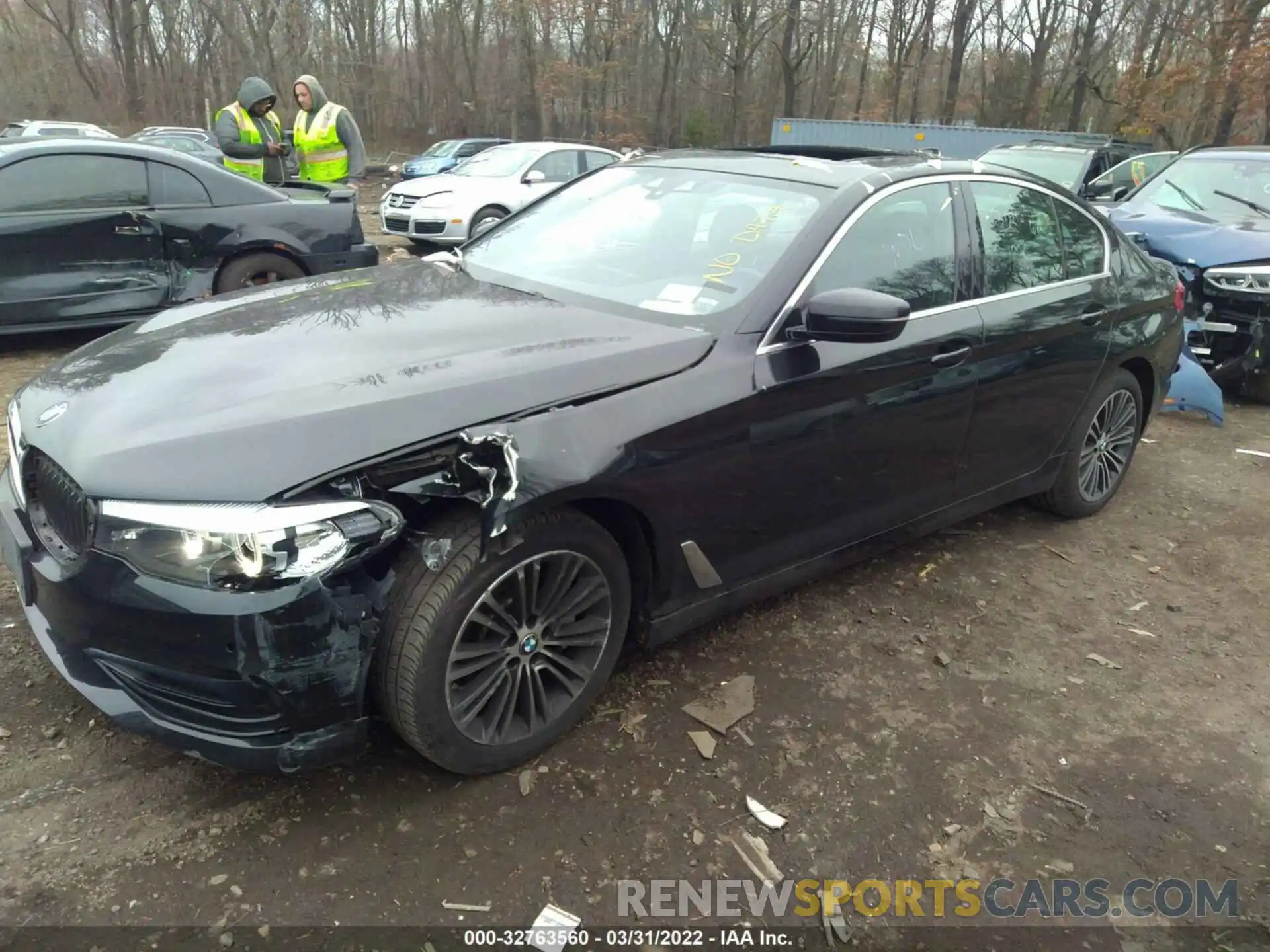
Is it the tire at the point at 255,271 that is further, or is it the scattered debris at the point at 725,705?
the tire at the point at 255,271

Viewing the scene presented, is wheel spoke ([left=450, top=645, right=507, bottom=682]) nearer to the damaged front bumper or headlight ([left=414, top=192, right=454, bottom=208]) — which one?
the damaged front bumper

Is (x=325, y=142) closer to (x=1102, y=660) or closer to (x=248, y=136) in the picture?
(x=248, y=136)

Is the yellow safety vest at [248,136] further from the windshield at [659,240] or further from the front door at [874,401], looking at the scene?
the front door at [874,401]

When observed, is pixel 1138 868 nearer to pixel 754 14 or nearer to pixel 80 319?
pixel 80 319

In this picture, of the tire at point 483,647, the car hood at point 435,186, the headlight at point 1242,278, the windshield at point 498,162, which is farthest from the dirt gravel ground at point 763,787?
the windshield at point 498,162

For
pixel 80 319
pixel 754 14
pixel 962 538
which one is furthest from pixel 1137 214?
pixel 754 14

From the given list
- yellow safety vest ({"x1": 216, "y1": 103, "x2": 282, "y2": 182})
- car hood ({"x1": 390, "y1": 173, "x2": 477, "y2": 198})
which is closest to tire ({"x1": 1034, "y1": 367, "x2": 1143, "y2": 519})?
yellow safety vest ({"x1": 216, "y1": 103, "x2": 282, "y2": 182})

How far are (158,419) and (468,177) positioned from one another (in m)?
11.2

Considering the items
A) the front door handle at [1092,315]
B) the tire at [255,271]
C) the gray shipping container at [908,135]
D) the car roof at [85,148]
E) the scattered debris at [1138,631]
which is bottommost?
the scattered debris at [1138,631]

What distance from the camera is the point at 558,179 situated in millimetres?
13359

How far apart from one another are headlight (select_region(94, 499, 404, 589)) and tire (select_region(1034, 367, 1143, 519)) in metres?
3.46

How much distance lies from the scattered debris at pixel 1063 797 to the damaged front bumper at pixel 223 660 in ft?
6.47

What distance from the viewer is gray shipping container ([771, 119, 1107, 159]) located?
22594 millimetres

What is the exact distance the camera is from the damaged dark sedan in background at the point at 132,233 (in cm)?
605
